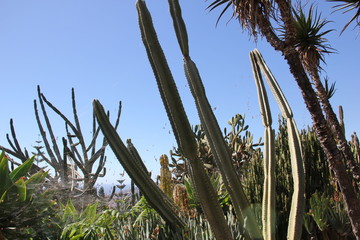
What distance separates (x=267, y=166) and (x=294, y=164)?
0.28 metres

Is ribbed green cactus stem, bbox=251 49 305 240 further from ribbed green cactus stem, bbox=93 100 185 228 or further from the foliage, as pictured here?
the foliage

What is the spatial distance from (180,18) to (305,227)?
3.44 m

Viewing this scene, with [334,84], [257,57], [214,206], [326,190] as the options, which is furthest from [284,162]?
[334,84]

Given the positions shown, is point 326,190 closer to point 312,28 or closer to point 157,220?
point 157,220

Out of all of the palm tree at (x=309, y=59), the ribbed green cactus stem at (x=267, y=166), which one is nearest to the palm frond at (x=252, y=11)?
the palm tree at (x=309, y=59)

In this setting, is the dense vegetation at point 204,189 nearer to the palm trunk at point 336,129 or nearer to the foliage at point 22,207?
the foliage at point 22,207

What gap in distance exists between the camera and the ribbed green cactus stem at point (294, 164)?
3.05 m

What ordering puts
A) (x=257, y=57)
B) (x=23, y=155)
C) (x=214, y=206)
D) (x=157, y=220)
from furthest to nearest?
(x=23, y=155) < (x=257, y=57) < (x=157, y=220) < (x=214, y=206)

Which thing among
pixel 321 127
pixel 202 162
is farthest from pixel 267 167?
pixel 321 127

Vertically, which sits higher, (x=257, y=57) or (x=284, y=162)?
(x=257, y=57)

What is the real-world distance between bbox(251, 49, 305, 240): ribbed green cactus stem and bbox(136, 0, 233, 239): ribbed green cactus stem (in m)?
0.74

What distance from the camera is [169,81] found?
113 inches

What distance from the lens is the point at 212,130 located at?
125 inches

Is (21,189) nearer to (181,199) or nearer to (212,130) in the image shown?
(212,130)
